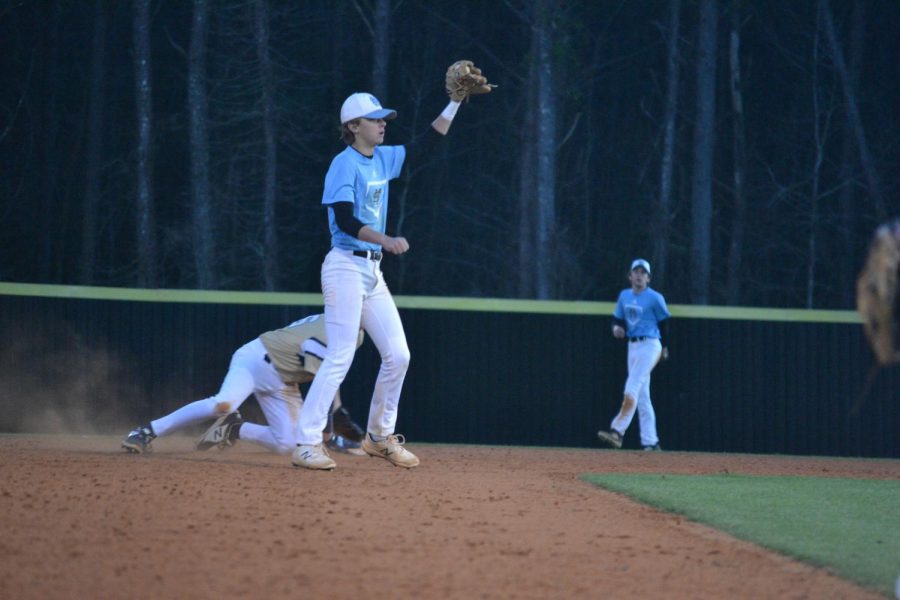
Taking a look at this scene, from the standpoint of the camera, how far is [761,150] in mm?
33219

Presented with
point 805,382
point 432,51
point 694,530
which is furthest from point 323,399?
point 432,51

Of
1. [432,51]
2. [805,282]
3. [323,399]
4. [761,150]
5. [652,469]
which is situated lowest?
[652,469]

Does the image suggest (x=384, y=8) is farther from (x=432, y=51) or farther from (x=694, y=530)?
(x=694, y=530)

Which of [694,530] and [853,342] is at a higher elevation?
[853,342]

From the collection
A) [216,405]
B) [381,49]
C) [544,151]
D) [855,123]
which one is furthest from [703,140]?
[216,405]

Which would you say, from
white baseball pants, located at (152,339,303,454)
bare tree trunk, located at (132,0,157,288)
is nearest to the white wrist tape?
white baseball pants, located at (152,339,303,454)

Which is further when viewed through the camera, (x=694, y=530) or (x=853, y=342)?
(x=853, y=342)

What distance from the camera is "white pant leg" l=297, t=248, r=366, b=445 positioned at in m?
8.58

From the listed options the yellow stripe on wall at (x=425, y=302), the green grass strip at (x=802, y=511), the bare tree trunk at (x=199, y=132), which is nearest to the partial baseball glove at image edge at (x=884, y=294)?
the green grass strip at (x=802, y=511)

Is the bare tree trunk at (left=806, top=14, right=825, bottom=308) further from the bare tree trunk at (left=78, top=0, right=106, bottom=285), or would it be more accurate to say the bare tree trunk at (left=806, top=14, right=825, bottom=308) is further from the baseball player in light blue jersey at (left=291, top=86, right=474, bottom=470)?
the baseball player in light blue jersey at (left=291, top=86, right=474, bottom=470)

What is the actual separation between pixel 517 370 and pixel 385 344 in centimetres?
616

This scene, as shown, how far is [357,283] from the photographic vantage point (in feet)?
28.2

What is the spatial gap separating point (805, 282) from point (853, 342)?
17.6m

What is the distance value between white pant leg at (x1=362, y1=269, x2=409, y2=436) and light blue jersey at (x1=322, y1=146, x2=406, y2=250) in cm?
36
